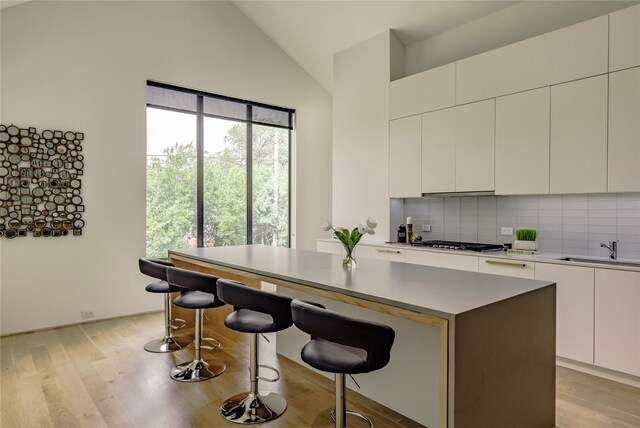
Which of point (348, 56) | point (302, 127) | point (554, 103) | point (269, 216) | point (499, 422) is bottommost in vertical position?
point (499, 422)

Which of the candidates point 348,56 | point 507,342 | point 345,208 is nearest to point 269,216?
point 345,208

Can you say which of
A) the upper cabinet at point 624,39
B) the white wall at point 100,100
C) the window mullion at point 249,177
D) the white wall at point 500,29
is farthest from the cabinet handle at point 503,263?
the white wall at point 100,100

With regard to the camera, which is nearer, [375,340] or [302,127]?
[375,340]

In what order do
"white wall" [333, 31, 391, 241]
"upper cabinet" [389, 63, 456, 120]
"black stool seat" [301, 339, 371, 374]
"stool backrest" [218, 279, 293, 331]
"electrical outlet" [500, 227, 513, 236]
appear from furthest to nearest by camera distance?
1. "white wall" [333, 31, 391, 241]
2. "upper cabinet" [389, 63, 456, 120]
3. "electrical outlet" [500, 227, 513, 236]
4. "stool backrest" [218, 279, 293, 331]
5. "black stool seat" [301, 339, 371, 374]

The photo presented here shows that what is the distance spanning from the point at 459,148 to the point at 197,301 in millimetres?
2772

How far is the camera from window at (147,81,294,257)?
15.8 ft

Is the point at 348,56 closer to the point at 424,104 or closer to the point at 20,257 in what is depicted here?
the point at 424,104

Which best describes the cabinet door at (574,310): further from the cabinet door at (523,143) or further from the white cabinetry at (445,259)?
the cabinet door at (523,143)

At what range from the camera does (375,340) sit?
4.79 feet

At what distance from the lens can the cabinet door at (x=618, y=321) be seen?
266cm

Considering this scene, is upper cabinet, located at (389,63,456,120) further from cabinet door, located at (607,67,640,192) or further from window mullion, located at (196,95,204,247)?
window mullion, located at (196,95,204,247)

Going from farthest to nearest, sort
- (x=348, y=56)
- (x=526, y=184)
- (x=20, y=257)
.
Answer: (x=348, y=56) < (x=20, y=257) < (x=526, y=184)

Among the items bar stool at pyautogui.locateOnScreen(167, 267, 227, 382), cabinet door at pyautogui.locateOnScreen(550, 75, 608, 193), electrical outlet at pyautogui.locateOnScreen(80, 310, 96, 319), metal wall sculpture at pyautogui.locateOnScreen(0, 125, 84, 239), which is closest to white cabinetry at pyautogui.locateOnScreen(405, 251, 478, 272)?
cabinet door at pyautogui.locateOnScreen(550, 75, 608, 193)

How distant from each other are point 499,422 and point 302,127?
5.06 m
